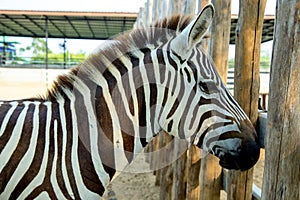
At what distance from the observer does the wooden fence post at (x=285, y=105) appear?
1.15m

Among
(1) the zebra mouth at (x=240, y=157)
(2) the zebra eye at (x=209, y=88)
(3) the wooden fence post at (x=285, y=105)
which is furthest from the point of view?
(2) the zebra eye at (x=209, y=88)

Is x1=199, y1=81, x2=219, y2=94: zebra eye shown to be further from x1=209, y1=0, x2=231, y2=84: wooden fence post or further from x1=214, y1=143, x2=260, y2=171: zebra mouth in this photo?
x1=209, y1=0, x2=231, y2=84: wooden fence post

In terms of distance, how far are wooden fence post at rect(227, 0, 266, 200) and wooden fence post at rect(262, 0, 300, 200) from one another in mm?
623

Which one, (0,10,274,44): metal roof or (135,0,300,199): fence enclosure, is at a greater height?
(0,10,274,44): metal roof

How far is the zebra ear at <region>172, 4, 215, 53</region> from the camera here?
157cm

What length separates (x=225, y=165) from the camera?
163 cm

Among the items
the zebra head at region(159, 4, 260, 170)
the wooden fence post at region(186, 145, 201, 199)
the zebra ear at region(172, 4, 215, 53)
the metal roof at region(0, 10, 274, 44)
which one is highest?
the metal roof at region(0, 10, 274, 44)

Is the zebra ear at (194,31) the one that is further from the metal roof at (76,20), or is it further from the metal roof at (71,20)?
the metal roof at (71,20)

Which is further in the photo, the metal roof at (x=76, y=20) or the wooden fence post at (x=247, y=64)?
the metal roof at (x=76, y=20)

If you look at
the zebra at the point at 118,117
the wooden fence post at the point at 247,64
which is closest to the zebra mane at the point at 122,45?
the zebra at the point at 118,117

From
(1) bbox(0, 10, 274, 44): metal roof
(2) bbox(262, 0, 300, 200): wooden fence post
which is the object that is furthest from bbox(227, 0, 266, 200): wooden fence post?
(1) bbox(0, 10, 274, 44): metal roof

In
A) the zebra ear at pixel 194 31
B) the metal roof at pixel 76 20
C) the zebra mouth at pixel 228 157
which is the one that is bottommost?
the zebra mouth at pixel 228 157

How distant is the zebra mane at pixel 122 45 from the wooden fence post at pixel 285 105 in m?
0.73

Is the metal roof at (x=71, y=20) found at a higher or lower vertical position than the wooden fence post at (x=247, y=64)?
higher
